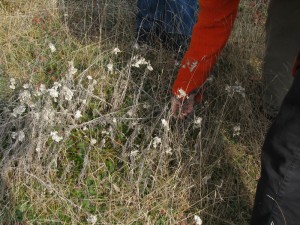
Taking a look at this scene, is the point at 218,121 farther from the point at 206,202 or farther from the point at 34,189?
the point at 34,189

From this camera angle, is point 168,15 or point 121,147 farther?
point 168,15

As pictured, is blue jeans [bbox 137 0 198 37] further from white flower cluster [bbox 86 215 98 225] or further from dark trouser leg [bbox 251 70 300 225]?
dark trouser leg [bbox 251 70 300 225]

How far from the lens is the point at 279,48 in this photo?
94.0 inches

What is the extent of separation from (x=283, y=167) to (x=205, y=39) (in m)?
0.80

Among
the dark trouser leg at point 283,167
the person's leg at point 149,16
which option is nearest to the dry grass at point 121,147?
the person's leg at point 149,16

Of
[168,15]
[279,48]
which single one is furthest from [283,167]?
[168,15]

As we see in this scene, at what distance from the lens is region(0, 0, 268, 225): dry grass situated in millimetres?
1797

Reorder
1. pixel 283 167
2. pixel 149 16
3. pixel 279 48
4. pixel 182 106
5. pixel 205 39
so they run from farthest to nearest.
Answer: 1. pixel 149 16
2. pixel 279 48
3. pixel 182 106
4. pixel 205 39
5. pixel 283 167

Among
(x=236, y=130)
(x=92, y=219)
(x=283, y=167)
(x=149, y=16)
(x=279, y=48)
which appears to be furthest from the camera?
(x=149, y=16)

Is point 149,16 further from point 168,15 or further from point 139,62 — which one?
point 139,62

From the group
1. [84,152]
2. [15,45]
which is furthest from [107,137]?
[15,45]

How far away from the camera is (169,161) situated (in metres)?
1.97

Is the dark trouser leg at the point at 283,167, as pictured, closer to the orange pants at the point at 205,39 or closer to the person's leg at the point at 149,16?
the orange pants at the point at 205,39

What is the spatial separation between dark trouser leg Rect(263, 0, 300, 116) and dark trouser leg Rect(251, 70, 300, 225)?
1.20 m
